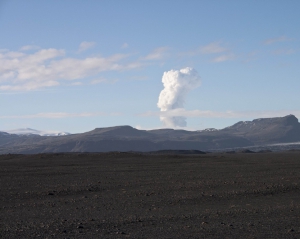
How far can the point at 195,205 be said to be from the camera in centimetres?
1711

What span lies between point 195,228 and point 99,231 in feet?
8.02

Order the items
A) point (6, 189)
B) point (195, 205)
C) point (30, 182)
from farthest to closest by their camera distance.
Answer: point (30, 182) < point (6, 189) < point (195, 205)

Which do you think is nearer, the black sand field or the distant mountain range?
the black sand field

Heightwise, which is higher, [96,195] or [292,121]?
[292,121]

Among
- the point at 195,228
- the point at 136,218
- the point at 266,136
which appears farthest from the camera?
the point at 266,136

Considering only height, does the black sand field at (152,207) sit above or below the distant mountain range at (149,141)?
below

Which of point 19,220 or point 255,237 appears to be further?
point 19,220

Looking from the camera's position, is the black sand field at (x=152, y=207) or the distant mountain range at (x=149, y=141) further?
the distant mountain range at (x=149, y=141)

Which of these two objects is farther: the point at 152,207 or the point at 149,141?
the point at 149,141

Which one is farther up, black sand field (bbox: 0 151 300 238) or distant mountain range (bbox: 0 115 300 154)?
distant mountain range (bbox: 0 115 300 154)

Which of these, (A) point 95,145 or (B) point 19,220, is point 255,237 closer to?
(B) point 19,220

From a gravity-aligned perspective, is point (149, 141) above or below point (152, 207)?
above

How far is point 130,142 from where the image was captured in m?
137

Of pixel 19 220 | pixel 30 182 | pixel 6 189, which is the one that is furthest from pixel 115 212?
pixel 30 182
